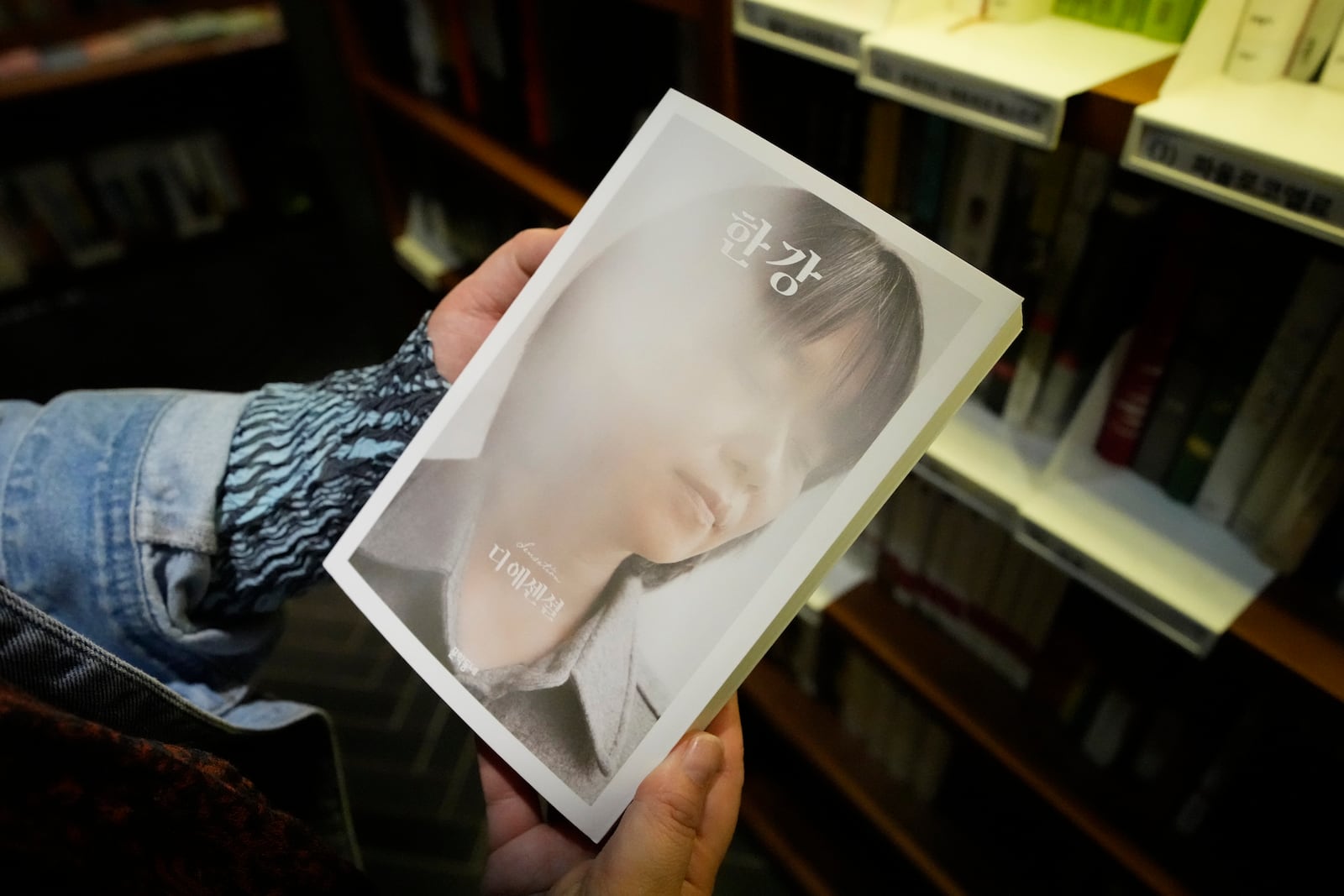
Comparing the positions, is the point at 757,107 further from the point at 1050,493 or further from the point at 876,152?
the point at 1050,493

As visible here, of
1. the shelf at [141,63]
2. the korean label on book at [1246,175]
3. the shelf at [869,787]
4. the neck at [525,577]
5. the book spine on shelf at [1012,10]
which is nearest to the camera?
the korean label on book at [1246,175]

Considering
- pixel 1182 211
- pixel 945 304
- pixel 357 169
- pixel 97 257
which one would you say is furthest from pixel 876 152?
pixel 97 257

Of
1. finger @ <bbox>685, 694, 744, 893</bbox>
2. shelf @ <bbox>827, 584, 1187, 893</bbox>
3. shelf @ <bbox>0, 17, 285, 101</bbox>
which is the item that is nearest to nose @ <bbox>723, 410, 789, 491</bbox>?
finger @ <bbox>685, 694, 744, 893</bbox>

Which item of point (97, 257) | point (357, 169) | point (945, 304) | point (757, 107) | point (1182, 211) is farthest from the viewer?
point (97, 257)

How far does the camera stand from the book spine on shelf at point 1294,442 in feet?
2.05

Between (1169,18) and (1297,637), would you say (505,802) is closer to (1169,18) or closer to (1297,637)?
(1297,637)

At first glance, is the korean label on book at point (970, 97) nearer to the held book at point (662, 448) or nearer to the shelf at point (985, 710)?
the held book at point (662, 448)

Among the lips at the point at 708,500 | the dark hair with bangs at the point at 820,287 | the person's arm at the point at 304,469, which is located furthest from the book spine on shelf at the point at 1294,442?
the person's arm at the point at 304,469

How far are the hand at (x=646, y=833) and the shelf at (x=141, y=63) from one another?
1.87 m

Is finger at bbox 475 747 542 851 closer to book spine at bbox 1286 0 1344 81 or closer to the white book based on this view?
the white book

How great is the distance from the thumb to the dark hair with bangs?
0.11 m

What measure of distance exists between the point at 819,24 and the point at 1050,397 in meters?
0.41

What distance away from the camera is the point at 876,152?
0.87 m

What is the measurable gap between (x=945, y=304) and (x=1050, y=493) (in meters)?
0.35
